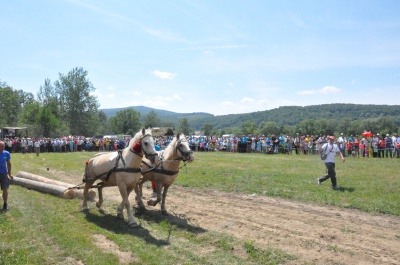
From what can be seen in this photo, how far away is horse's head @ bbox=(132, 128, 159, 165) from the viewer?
27.7 ft

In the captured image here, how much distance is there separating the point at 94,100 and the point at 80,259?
77.7m

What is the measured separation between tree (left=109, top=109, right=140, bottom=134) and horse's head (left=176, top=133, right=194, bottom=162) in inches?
4455

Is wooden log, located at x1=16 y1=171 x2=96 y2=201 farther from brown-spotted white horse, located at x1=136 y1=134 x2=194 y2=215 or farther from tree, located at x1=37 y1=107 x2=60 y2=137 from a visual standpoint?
tree, located at x1=37 y1=107 x2=60 y2=137

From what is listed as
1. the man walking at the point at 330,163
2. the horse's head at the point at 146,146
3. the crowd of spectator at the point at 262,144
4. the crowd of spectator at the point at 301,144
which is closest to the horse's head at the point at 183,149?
the horse's head at the point at 146,146

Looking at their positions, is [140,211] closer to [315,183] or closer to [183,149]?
[183,149]

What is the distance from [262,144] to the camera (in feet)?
115

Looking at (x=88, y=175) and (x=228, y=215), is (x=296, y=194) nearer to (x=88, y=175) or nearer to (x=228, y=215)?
(x=228, y=215)

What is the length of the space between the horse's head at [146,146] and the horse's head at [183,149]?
3.48 feet

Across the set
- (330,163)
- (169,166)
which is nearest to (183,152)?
(169,166)

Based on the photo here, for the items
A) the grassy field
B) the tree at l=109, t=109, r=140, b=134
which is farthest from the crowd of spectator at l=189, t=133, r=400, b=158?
the tree at l=109, t=109, r=140, b=134

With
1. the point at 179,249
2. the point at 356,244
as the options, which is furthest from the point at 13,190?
the point at 356,244

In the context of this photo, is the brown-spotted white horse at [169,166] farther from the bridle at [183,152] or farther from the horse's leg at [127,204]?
the horse's leg at [127,204]

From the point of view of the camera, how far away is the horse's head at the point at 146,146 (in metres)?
8.45

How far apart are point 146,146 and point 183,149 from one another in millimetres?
1321
